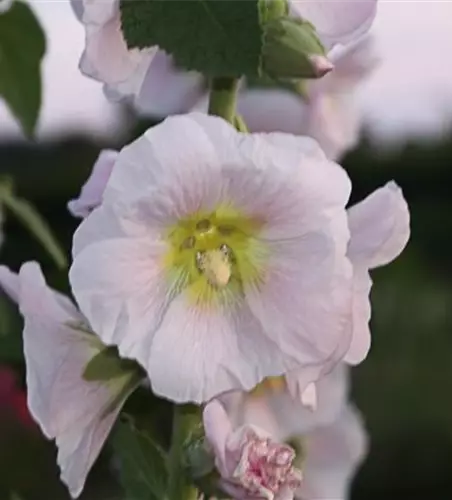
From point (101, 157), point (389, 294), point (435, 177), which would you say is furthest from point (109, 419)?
point (435, 177)

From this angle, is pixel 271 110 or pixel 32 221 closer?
pixel 271 110

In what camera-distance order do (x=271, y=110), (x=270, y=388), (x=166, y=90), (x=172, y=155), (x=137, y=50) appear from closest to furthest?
(x=172, y=155), (x=137, y=50), (x=166, y=90), (x=270, y=388), (x=271, y=110)

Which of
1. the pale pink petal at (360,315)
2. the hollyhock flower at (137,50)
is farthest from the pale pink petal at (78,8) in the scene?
the pale pink petal at (360,315)

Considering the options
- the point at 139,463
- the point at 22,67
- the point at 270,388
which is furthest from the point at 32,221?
the point at 139,463

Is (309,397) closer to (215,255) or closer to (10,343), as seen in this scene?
(215,255)

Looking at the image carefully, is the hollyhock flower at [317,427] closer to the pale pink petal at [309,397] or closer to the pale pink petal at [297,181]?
the pale pink petal at [309,397]

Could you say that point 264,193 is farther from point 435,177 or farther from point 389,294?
point 435,177
